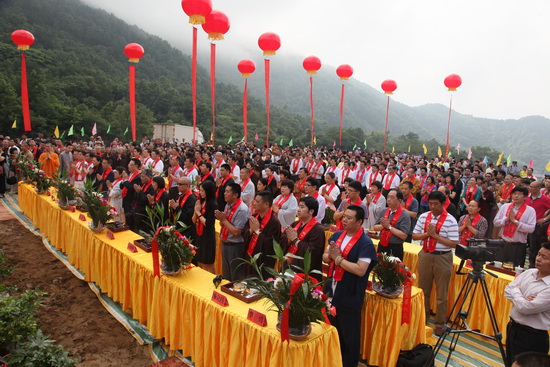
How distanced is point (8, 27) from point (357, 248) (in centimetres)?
5119

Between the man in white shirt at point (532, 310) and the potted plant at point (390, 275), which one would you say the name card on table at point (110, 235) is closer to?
the potted plant at point (390, 275)

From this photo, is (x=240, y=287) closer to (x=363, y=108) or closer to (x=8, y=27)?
(x=8, y=27)

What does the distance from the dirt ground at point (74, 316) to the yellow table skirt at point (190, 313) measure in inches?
8.3

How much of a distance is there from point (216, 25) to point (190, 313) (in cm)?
829

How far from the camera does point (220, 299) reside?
2713 mm

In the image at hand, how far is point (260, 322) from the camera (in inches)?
95.0

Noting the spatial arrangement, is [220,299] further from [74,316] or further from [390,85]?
[390,85]

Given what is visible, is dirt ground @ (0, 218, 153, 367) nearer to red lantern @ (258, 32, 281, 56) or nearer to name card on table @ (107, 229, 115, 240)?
name card on table @ (107, 229, 115, 240)

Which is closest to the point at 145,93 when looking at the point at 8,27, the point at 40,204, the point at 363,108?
the point at 8,27

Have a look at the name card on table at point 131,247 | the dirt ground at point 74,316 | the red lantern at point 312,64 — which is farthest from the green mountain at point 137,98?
the name card on table at point 131,247

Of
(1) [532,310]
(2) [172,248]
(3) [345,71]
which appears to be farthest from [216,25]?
(1) [532,310]

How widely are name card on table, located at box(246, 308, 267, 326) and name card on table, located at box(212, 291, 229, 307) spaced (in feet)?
0.87

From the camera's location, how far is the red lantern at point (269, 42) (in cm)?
1100

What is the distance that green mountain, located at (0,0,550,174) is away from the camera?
26856 millimetres
